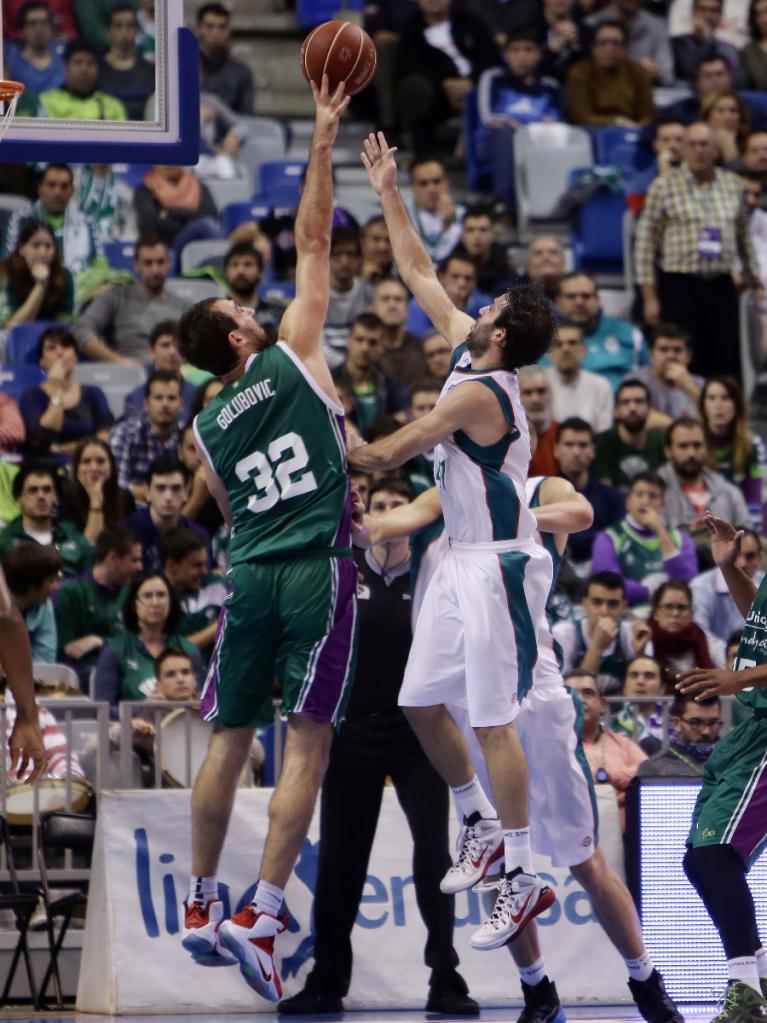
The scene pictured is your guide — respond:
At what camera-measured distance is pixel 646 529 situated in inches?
523

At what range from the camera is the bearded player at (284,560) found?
25.9 ft

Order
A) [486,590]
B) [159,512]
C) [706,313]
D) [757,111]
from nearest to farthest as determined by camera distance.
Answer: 1. [486,590]
2. [159,512]
3. [706,313]
4. [757,111]

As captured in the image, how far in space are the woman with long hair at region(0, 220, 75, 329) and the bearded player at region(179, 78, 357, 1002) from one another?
662cm

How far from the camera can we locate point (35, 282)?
14.5 meters

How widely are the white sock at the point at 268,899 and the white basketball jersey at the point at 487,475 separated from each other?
1617 mm

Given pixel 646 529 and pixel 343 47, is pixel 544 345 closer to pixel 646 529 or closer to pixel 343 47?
pixel 343 47

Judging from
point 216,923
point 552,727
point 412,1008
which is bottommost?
point 412,1008

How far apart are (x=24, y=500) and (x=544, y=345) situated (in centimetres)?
511

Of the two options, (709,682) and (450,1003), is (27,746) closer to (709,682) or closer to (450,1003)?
(709,682)

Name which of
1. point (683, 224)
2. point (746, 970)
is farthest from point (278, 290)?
point (746, 970)

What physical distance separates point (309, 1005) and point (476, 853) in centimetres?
179

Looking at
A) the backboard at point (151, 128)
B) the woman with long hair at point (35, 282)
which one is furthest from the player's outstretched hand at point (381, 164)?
the woman with long hair at point (35, 282)

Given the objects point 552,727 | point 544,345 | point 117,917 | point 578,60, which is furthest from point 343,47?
point 578,60

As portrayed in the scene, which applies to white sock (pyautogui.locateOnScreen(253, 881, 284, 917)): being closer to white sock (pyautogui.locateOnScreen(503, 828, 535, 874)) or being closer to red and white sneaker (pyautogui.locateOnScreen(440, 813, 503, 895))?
red and white sneaker (pyautogui.locateOnScreen(440, 813, 503, 895))
